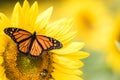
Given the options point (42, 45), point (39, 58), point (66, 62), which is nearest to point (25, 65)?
point (39, 58)

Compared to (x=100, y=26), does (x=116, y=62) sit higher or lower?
lower

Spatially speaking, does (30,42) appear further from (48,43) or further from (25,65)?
(25,65)

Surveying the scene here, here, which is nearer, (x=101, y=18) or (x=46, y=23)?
(x=46, y=23)

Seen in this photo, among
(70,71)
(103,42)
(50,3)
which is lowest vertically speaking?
(70,71)

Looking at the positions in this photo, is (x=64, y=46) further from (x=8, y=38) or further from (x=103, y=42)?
(x=103, y=42)

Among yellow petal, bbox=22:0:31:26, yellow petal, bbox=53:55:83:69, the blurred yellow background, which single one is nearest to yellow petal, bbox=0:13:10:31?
yellow petal, bbox=22:0:31:26

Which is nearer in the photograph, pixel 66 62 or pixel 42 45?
pixel 42 45

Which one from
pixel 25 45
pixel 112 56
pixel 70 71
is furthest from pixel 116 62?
pixel 25 45

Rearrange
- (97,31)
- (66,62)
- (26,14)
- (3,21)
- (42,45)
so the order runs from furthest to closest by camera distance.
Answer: (97,31) < (66,62) < (26,14) < (3,21) < (42,45)
